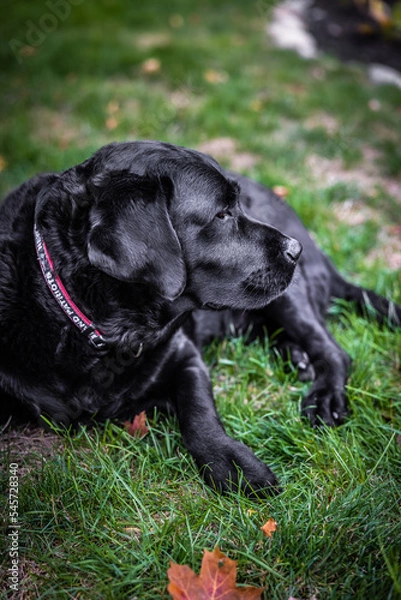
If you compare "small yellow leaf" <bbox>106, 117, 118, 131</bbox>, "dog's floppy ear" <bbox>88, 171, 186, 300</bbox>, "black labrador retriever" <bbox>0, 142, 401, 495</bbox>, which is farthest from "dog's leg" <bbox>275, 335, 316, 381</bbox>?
"small yellow leaf" <bbox>106, 117, 118, 131</bbox>

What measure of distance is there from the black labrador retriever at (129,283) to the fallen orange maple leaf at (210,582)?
401 millimetres

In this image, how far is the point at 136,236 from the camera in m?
1.87

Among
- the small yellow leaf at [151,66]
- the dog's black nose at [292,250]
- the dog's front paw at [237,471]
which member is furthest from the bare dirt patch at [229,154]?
the dog's front paw at [237,471]

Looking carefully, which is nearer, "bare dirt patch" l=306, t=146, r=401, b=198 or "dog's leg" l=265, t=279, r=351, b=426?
"dog's leg" l=265, t=279, r=351, b=426

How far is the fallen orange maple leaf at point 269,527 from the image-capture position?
5.98ft

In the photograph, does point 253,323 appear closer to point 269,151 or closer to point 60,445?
point 60,445

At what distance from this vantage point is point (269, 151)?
15.5 feet

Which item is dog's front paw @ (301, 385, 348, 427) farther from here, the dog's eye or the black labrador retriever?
the dog's eye

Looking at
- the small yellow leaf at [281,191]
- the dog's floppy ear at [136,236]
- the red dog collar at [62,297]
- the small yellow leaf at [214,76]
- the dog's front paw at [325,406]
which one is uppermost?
the dog's floppy ear at [136,236]

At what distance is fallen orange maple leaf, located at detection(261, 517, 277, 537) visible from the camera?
1823 millimetres

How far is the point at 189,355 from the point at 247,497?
29.4 inches

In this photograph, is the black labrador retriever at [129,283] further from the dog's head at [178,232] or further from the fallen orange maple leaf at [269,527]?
the fallen orange maple leaf at [269,527]

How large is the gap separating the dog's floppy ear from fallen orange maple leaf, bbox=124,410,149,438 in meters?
0.67

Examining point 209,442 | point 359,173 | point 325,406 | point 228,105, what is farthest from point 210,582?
point 228,105
